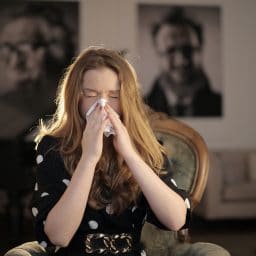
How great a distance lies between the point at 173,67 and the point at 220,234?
6.21 feet

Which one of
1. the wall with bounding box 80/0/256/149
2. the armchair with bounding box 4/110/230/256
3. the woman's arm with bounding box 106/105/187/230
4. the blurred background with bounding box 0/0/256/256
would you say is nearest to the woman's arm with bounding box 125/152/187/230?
the woman's arm with bounding box 106/105/187/230

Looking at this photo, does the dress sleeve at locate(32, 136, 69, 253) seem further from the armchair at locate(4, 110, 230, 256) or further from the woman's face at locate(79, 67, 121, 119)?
the armchair at locate(4, 110, 230, 256)

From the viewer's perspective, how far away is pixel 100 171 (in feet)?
4.89

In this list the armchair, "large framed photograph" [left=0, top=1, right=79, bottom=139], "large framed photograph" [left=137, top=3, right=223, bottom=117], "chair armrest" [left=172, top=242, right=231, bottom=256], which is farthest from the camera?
"large framed photograph" [left=137, top=3, right=223, bottom=117]

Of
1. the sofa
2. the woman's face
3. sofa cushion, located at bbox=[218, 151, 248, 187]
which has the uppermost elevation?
the woman's face

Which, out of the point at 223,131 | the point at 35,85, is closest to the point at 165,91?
the point at 223,131

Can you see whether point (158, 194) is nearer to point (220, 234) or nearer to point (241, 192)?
point (220, 234)

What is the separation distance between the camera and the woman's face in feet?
4.65

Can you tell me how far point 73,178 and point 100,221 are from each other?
0.52 ft

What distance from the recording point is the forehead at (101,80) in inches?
55.9

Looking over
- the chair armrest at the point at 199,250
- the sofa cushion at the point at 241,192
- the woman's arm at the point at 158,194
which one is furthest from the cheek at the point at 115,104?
the sofa cushion at the point at 241,192

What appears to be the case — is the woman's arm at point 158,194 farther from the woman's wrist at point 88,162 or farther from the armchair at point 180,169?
the armchair at point 180,169

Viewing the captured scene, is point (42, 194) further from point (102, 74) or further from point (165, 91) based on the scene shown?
point (165, 91)

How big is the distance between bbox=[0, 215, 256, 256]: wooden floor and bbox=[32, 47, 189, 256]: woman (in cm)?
266
